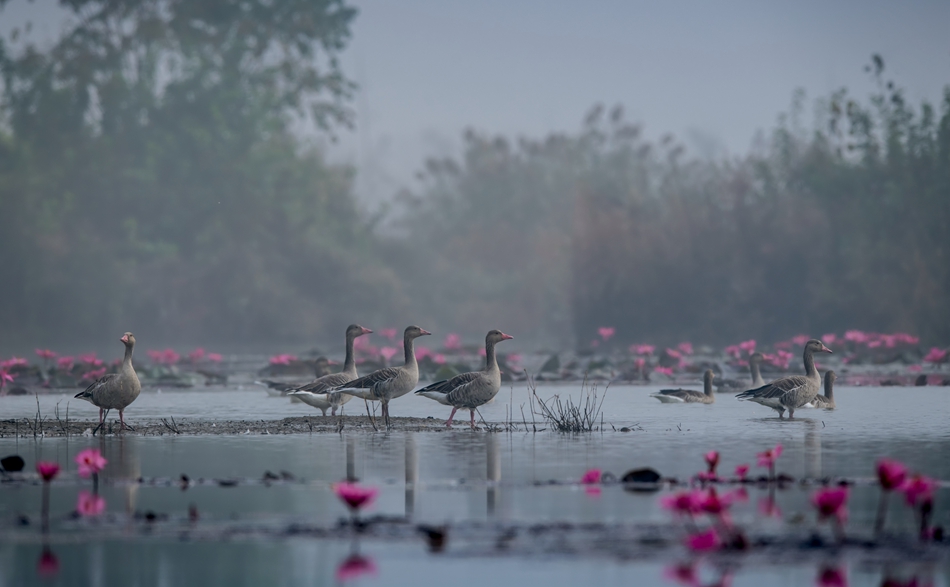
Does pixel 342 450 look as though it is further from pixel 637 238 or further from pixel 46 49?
pixel 46 49

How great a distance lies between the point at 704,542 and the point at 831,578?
0.80 metres

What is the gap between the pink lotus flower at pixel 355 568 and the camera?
23.8 feet

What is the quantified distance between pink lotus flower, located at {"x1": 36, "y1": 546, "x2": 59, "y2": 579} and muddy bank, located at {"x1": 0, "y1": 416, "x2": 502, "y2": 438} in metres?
7.50

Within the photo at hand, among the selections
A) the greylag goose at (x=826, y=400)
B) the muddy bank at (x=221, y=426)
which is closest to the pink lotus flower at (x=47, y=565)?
the muddy bank at (x=221, y=426)

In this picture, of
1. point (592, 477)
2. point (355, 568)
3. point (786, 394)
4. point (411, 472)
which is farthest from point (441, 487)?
point (786, 394)

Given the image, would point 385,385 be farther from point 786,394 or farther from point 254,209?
point 254,209

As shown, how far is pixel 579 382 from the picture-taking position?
85.8 ft

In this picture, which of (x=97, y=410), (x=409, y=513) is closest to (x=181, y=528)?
(x=409, y=513)

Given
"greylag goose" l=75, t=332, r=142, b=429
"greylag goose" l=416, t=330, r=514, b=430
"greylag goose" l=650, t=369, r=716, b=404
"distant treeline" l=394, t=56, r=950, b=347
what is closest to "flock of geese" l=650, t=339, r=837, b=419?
"greylag goose" l=650, t=369, r=716, b=404

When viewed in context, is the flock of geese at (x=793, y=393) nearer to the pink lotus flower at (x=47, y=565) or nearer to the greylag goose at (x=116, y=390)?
the greylag goose at (x=116, y=390)

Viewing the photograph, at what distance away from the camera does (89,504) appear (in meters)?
9.64

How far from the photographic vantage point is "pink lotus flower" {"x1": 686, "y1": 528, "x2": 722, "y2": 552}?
7.46 metres

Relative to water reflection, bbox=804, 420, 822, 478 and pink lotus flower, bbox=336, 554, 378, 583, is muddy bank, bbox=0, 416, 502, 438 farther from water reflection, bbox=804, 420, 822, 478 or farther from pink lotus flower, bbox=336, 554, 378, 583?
pink lotus flower, bbox=336, 554, 378, 583

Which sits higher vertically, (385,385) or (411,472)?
(385,385)
